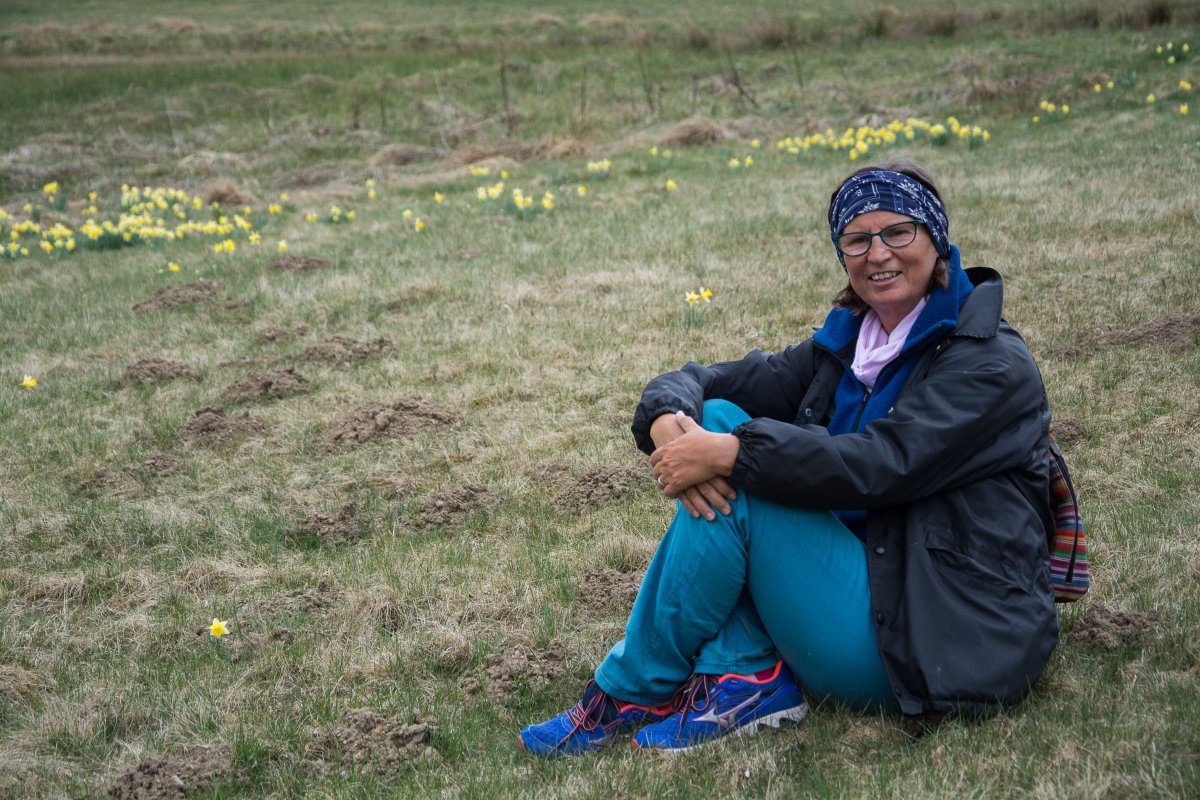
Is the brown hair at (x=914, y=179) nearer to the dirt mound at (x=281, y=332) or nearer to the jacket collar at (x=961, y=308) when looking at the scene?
the jacket collar at (x=961, y=308)

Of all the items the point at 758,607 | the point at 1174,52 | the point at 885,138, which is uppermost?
the point at 1174,52

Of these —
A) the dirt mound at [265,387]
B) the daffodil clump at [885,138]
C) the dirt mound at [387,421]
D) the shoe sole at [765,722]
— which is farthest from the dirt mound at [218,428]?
the daffodil clump at [885,138]

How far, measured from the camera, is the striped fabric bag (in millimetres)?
3021

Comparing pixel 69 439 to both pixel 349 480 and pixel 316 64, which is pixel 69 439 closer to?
pixel 349 480

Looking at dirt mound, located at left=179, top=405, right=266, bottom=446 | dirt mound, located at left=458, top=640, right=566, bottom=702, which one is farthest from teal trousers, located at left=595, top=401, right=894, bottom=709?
dirt mound, located at left=179, top=405, right=266, bottom=446

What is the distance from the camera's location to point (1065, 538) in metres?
3.04

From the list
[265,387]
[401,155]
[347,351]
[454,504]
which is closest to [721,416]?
[454,504]

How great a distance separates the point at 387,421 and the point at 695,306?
102 inches

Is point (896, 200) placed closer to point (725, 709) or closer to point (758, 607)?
point (758, 607)

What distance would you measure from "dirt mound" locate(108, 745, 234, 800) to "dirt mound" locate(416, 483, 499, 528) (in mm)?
1854

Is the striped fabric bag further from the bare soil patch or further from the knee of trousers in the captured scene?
the bare soil patch

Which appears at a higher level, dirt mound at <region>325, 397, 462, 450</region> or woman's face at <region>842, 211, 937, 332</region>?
woman's face at <region>842, 211, 937, 332</region>

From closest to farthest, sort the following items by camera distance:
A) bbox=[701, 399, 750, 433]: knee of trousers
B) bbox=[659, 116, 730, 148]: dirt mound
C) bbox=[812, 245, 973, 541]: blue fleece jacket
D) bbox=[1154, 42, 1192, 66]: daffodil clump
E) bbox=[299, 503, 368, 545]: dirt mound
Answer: bbox=[812, 245, 973, 541]: blue fleece jacket < bbox=[701, 399, 750, 433]: knee of trousers < bbox=[299, 503, 368, 545]: dirt mound < bbox=[1154, 42, 1192, 66]: daffodil clump < bbox=[659, 116, 730, 148]: dirt mound

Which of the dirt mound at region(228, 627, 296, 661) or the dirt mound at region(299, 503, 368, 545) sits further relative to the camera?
the dirt mound at region(299, 503, 368, 545)
